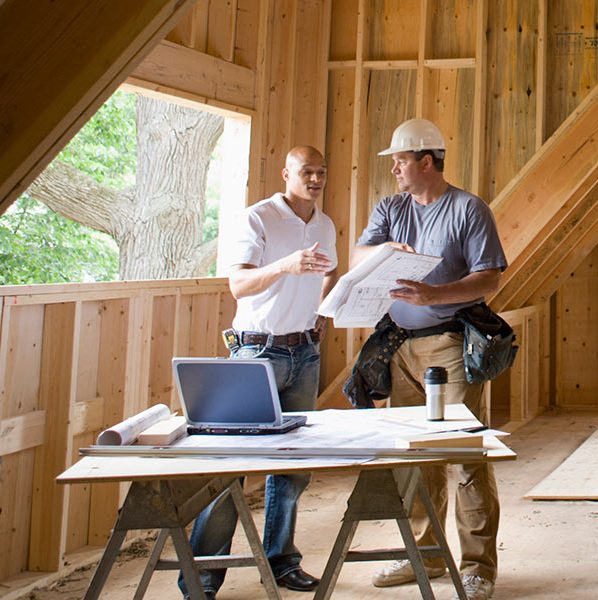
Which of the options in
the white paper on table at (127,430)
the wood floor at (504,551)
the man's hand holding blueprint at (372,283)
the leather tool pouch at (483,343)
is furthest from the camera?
the wood floor at (504,551)

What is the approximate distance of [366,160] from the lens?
5.71 m

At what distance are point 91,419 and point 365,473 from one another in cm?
187

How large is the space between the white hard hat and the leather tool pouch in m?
0.59

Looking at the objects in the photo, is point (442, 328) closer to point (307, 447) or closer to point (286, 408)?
point (286, 408)

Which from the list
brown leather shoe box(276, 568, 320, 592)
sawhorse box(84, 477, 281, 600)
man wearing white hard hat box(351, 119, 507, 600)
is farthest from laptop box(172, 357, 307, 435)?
brown leather shoe box(276, 568, 320, 592)

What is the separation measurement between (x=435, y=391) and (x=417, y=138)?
104cm

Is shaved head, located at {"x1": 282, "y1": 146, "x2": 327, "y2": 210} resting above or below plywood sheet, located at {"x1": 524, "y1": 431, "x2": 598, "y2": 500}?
above

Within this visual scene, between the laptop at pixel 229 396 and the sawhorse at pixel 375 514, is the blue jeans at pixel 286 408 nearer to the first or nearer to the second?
the laptop at pixel 229 396

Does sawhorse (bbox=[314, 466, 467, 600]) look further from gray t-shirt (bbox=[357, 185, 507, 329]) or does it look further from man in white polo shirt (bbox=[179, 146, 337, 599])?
gray t-shirt (bbox=[357, 185, 507, 329])

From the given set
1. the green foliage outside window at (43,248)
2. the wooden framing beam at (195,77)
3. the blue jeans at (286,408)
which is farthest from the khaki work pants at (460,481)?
the green foliage outside window at (43,248)

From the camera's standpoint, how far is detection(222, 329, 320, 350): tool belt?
322 centimetres

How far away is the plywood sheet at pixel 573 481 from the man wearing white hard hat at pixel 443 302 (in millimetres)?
1506

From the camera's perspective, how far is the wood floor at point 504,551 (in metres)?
3.32

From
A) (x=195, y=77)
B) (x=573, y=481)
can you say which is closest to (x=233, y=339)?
(x=195, y=77)
